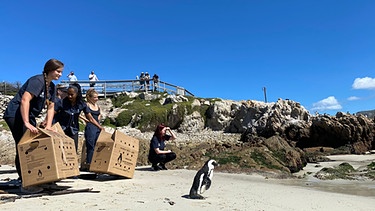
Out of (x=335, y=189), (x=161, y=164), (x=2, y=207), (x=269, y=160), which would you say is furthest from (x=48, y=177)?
(x=269, y=160)

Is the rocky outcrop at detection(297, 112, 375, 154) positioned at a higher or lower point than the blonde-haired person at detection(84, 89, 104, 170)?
higher

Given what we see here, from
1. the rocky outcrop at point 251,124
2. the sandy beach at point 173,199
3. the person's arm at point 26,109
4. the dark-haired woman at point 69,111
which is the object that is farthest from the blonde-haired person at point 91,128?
the rocky outcrop at point 251,124

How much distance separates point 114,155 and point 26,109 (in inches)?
86.3

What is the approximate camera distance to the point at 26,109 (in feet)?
16.2

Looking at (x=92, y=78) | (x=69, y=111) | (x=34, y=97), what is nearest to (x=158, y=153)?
(x=69, y=111)

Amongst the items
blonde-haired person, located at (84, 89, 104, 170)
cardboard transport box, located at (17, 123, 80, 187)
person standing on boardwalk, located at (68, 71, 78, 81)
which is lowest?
cardboard transport box, located at (17, 123, 80, 187)

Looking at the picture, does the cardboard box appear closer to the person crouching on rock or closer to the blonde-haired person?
the blonde-haired person

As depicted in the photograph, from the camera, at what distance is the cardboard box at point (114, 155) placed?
670cm

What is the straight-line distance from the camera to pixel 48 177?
4.85 metres

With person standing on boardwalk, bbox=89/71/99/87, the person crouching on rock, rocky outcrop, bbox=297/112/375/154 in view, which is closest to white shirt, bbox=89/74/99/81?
person standing on boardwalk, bbox=89/71/99/87

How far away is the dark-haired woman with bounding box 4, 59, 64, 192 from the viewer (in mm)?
4988

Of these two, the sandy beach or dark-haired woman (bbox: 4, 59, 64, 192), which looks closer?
the sandy beach

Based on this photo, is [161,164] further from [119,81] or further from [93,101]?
[119,81]

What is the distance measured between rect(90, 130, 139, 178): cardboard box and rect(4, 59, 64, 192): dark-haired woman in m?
1.73
